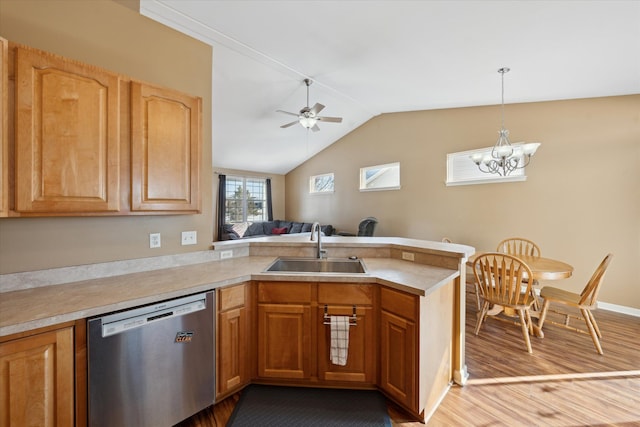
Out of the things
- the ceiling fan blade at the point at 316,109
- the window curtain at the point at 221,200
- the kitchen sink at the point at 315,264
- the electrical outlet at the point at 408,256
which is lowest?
the kitchen sink at the point at 315,264

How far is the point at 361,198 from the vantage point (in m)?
6.27

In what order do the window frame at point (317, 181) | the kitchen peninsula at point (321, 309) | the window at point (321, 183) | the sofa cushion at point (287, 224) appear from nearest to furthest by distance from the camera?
the kitchen peninsula at point (321, 309), the window frame at point (317, 181), the window at point (321, 183), the sofa cushion at point (287, 224)

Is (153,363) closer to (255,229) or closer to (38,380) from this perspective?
(38,380)

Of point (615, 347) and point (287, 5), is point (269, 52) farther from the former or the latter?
point (615, 347)

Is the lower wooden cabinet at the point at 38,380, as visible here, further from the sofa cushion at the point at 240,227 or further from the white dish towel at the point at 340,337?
the sofa cushion at the point at 240,227

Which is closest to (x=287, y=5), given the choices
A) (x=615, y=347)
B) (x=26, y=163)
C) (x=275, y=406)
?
(x=26, y=163)

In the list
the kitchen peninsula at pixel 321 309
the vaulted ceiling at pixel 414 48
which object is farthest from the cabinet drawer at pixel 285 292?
the vaulted ceiling at pixel 414 48

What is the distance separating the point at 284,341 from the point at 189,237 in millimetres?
1161

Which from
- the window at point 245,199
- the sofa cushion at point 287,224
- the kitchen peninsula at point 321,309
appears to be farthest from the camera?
the window at point 245,199

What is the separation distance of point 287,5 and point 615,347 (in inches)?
172

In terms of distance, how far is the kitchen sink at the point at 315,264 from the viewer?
2352 millimetres

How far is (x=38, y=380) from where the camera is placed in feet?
3.77

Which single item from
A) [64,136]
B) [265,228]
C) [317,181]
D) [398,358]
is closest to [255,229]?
[265,228]

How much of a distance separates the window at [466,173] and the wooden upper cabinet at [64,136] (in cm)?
466
